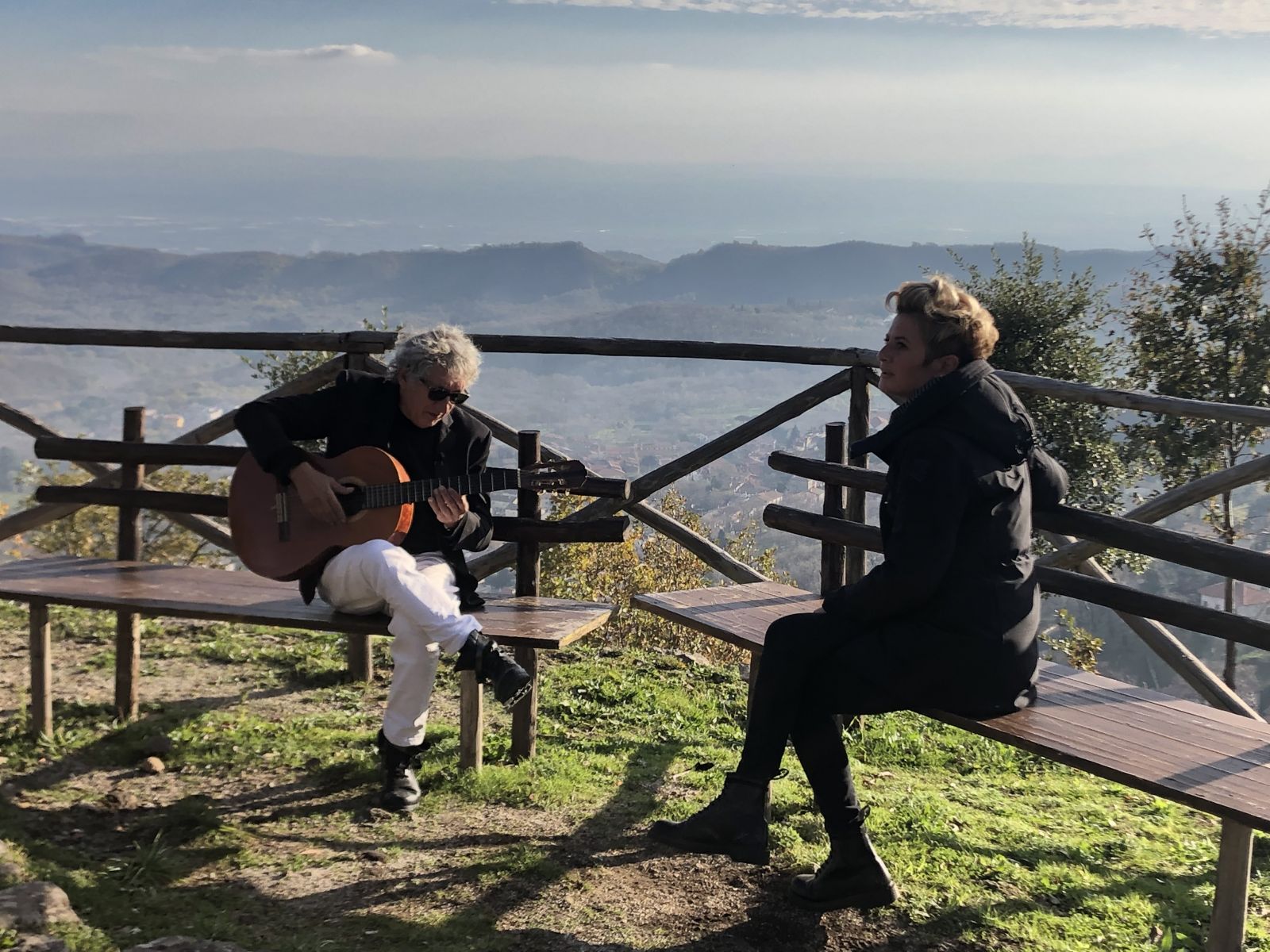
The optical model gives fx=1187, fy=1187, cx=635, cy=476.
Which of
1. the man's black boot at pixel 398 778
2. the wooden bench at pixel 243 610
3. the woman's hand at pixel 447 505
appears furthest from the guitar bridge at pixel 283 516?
the man's black boot at pixel 398 778

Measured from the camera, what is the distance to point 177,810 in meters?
3.64

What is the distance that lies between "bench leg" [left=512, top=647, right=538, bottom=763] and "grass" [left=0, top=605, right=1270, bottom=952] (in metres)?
0.05

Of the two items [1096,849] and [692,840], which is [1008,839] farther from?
[692,840]

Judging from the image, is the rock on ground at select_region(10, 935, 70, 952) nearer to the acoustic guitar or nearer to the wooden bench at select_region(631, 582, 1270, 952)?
the acoustic guitar

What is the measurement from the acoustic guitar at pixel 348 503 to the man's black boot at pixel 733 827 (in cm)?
123

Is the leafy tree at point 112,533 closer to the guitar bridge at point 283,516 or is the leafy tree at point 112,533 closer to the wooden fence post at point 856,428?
the wooden fence post at point 856,428

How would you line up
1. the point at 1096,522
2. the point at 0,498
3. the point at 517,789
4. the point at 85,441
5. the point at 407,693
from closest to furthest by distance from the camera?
the point at 1096,522
the point at 407,693
the point at 517,789
the point at 85,441
the point at 0,498

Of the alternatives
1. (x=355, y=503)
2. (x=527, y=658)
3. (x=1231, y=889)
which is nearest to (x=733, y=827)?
(x=1231, y=889)

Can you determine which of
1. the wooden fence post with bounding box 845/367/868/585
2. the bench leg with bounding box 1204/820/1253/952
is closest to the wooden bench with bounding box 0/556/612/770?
the wooden fence post with bounding box 845/367/868/585

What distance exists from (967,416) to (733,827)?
43.6 inches

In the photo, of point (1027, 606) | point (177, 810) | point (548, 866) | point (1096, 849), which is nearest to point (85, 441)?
point (177, 810)

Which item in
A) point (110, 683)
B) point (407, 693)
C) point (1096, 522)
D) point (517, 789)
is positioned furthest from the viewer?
point (110, 683)

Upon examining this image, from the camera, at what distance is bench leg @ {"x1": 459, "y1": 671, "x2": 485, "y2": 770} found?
391cm

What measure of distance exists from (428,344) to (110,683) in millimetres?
2246
